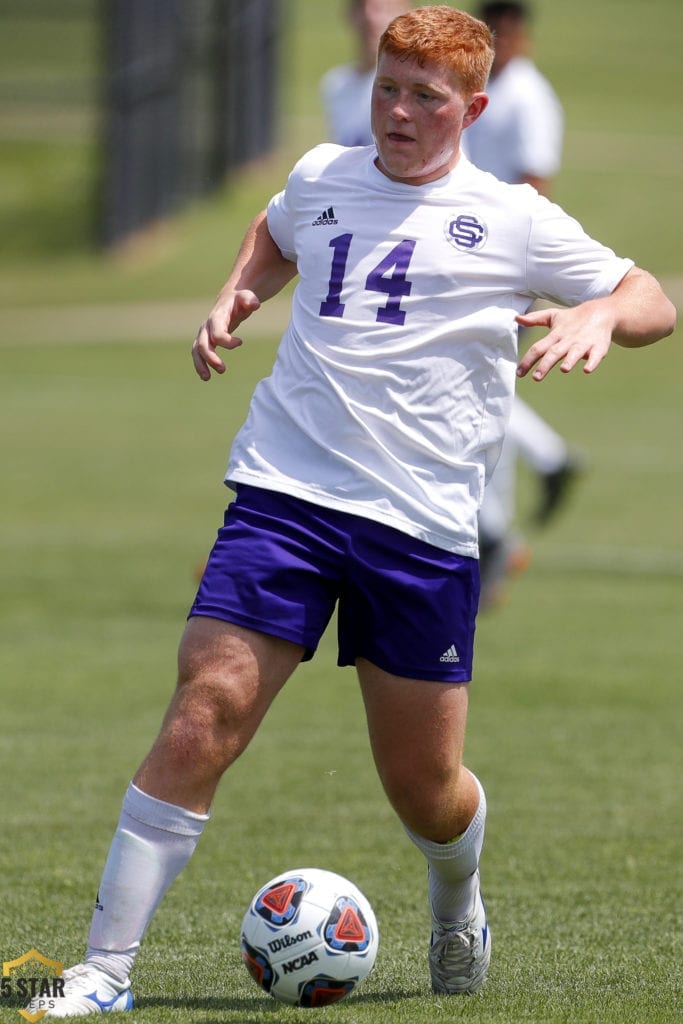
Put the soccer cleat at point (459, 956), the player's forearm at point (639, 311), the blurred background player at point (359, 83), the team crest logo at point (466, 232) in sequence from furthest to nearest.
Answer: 1. the blurred background player at point (359, 83)
2. the soccer cleat at point (459, 956)
3. the team crest logo at point (466, 232)
4. the player's forearm at point (639, 311)

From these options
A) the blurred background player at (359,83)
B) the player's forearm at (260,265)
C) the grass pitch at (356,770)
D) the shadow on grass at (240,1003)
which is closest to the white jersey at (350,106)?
the blurred background player at (359,83)

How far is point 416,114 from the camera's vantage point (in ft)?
14.0

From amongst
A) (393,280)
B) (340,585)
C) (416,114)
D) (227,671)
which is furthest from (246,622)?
(416,114)

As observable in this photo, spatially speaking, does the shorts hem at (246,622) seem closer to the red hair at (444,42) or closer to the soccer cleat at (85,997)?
the soccer cleat at (85,997)

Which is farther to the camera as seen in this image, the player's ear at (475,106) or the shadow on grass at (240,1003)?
the player's ear at (475,106)

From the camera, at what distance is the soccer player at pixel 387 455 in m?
4.14

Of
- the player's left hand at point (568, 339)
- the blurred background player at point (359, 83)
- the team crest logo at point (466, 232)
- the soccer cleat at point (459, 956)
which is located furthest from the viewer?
the blurred background player at point (359, 83)

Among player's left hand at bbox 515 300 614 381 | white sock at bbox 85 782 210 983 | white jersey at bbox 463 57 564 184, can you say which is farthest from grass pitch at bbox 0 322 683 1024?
white jersey at bbox 463 57 564 184

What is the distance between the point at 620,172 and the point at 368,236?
122 feet

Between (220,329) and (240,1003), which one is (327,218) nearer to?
(220,329)

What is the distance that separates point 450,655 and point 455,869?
2.00ft

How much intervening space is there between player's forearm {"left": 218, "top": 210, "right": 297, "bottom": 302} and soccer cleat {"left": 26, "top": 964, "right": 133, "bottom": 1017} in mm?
1741

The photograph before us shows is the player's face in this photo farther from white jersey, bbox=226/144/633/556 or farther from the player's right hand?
the player's right hand

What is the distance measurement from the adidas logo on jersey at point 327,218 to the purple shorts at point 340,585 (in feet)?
2.27
